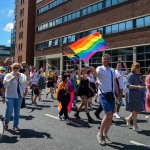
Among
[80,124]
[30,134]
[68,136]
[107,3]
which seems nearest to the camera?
[68,136]

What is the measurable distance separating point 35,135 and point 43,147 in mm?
1049

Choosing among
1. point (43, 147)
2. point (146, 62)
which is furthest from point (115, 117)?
point (146, 62)

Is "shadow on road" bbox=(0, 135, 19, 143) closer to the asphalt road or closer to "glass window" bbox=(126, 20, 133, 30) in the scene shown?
the asphalt road

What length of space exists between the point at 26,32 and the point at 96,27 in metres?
26.5

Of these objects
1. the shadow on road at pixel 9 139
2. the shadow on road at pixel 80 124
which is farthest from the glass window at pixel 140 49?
the shadow on road at pixel 9 139

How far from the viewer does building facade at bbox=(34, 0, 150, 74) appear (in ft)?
90.0

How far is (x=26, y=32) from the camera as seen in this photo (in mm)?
56312

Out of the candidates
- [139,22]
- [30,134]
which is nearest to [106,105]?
[30,134]

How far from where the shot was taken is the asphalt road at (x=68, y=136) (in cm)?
535

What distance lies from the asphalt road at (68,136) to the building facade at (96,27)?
18.8m

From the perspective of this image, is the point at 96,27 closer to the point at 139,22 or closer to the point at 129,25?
the point at 129,25

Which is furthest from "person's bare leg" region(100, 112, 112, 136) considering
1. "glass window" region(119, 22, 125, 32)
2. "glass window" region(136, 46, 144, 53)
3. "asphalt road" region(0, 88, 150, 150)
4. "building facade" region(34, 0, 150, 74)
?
"glass window" region(119, 22, 125, 32)

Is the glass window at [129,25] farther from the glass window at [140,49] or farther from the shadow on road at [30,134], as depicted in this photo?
the shadow on road at [30,134]

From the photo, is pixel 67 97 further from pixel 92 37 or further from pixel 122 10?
pixel 122 10
